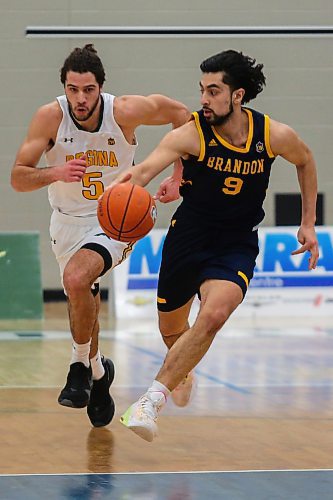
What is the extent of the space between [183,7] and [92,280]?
9519 mm

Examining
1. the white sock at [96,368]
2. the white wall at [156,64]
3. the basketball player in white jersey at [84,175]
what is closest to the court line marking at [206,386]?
the basketball player in white jersey at [84,175]

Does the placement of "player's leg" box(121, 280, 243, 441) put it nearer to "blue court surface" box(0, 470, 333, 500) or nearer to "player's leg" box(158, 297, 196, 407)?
"blue court surface" box(0, 470, 333, 500)

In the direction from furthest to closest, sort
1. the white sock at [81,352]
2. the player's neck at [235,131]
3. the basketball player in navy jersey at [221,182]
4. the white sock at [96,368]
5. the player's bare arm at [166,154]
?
1. the white sock at [96,368]
2. the white sock at [81,352]
3. the player's neck at [235,131]
4. the basketball player in navy jersey at [221,182]
5. the player's bare arm at [166,154]

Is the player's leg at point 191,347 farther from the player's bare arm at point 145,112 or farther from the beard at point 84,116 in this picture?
the beard at point 84,116

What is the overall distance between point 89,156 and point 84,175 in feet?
0.39

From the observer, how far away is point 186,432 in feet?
20.7

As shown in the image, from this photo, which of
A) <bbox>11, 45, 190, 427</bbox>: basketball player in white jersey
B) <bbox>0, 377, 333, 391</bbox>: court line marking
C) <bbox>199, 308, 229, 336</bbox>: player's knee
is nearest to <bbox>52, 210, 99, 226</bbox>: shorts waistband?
<bbox>11, 45, 190, 427</bbox>: basketball player in white jersey

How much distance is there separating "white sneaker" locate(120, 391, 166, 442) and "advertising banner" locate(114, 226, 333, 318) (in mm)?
7752

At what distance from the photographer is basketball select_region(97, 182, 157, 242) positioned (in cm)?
537

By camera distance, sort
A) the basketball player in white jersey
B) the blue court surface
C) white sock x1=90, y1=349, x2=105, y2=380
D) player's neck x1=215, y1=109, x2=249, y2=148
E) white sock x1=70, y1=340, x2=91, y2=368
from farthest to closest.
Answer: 1. white sock x1=90, y1=349, x2=105, y2=380
2. white sock x1=70, y1=340, x2=91, y2=368
3. the basketball player in white jersey
4. player's neck x1=215, y1=109, x2=249, y2=148
5. the blue court surface

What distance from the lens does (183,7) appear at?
15062 mm

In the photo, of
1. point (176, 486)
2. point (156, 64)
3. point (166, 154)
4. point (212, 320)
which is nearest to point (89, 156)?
point (166, 154)

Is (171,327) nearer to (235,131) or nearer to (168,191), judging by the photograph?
(168,191)

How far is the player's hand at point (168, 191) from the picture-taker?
20.5 feet
